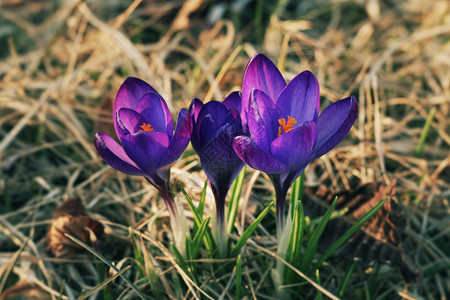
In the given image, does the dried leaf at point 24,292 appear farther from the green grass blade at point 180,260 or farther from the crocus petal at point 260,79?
the crocus petal at point 260,79

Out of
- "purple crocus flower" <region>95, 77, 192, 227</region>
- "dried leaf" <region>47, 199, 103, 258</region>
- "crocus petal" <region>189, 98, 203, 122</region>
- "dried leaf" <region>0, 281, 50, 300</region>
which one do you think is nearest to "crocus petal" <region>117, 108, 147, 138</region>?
"purple crocus flower" <region>95, 77, 192, 227</region>

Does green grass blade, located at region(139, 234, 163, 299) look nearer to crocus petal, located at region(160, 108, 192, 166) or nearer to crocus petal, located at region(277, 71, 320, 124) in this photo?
crocus petal, located at region(160, 108, 192, 166)

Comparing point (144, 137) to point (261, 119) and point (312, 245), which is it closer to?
point (261, 119)

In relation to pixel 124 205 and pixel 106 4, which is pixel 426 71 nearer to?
pixel 124 205

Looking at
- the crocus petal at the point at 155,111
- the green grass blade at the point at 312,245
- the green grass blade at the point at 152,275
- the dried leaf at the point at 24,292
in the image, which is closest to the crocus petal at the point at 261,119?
the crocus petal at the point at 155,111

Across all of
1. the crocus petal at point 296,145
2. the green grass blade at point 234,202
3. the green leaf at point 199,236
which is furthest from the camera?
the green grass blade at point 234,202
